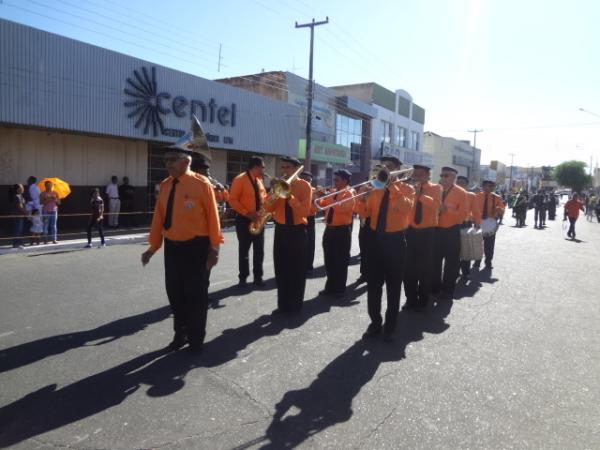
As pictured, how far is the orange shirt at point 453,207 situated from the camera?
6.85 m

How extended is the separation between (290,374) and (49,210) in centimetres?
1001

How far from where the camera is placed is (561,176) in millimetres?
88812

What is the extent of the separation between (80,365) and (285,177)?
2958mm

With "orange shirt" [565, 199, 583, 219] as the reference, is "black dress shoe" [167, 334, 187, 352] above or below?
below

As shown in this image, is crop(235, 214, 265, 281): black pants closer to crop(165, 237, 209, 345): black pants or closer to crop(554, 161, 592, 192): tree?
crop(165, 237, 209, 345): black pants

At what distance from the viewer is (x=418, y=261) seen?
6031 millimetres

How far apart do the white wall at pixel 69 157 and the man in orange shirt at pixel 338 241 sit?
38.2 ft

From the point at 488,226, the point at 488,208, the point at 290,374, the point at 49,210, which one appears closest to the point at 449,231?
the point at 488,226

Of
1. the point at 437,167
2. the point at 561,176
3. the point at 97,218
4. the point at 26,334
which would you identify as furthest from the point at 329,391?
the point at 561,176

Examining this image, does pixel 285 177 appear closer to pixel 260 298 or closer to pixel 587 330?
pixel 260 298

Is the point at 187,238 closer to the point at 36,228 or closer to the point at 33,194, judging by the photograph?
the point at 36,228

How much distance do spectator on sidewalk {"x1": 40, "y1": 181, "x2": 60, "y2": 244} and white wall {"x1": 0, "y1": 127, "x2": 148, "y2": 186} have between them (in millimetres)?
3373

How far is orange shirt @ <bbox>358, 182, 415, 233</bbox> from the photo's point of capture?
4.84 meters

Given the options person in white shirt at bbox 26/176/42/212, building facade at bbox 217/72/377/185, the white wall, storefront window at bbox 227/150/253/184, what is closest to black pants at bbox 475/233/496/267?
person in white shirt at bbox 26/176/42/212
